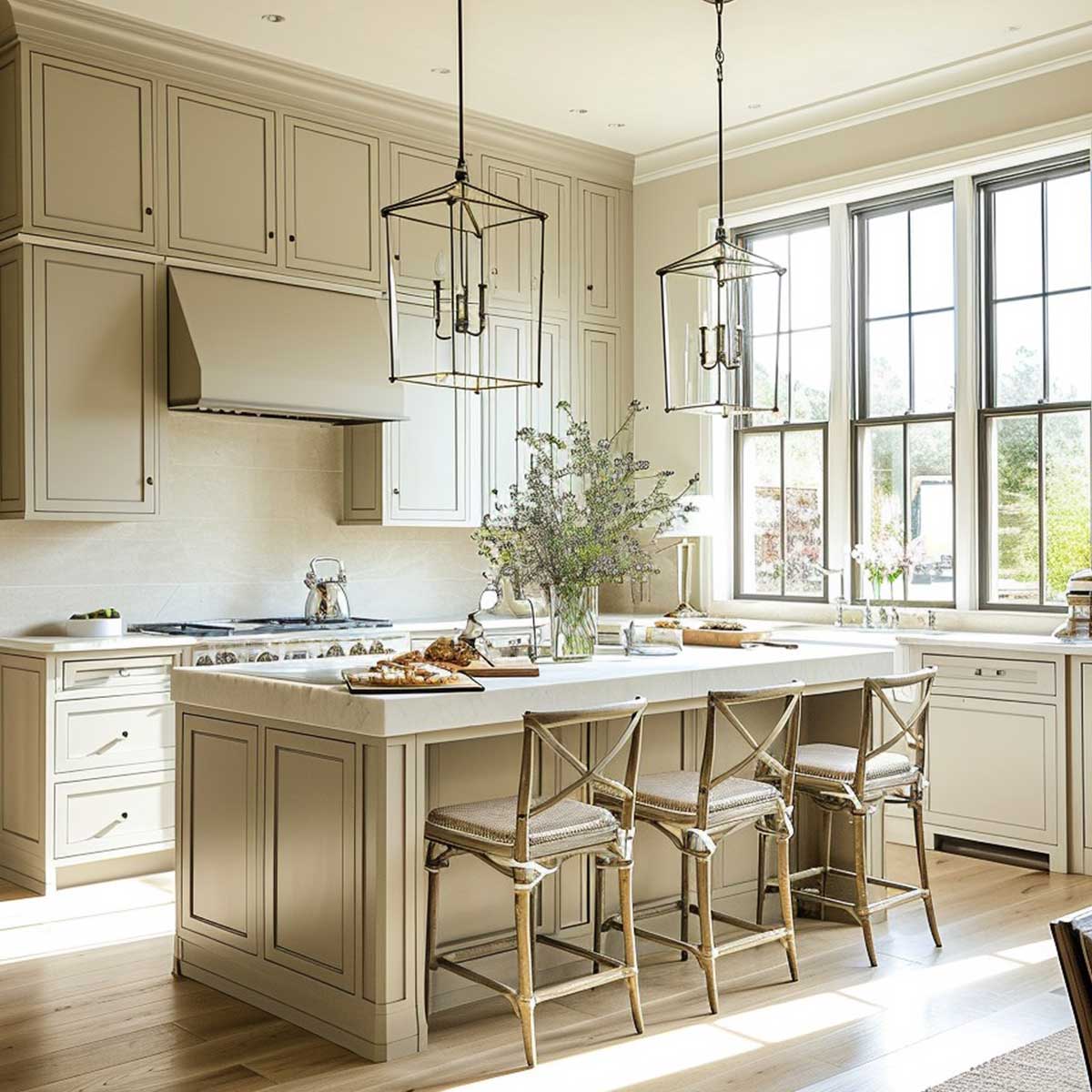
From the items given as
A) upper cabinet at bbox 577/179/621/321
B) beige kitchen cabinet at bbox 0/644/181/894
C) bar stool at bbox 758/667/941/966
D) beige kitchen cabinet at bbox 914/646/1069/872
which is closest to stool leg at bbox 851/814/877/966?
bar stool at bbox 758/667/941/966

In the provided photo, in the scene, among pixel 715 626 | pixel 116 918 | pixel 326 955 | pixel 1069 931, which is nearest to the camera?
pixel 1069 931

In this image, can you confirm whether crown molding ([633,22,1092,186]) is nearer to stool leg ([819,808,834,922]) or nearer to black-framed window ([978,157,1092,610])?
black-framed window ([978,157,1092,610])

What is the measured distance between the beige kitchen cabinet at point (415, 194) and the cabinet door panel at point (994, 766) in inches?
126

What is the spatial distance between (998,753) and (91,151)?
14.6ft

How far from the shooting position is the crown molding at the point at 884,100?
18.4 feet

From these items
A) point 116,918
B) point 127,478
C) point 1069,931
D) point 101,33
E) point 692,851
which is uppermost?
point 101,33

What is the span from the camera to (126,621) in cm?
572

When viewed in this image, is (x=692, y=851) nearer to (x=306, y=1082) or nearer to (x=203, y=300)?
(x=306, y=1082)

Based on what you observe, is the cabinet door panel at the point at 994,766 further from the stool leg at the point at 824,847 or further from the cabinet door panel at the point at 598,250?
the cabinet door panel at the point at 598,250

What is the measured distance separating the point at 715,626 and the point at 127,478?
249 centimetres

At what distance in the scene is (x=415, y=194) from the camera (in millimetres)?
6492

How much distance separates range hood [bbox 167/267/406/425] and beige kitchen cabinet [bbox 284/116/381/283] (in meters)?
0.16

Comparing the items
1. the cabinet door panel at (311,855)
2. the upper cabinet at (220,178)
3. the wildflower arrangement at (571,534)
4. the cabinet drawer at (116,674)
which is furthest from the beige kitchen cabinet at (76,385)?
the cabinet door panel at (311,855)

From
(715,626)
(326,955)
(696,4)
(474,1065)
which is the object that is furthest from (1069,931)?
(696,4)
